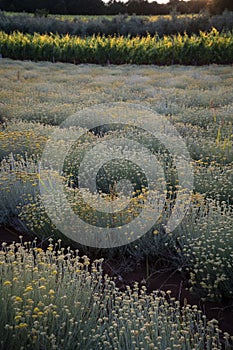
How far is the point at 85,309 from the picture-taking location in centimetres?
267

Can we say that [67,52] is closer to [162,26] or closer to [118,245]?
[162,26]

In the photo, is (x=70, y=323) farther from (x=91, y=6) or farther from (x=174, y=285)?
(x=91, y=6)

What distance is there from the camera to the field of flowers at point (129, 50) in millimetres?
17531

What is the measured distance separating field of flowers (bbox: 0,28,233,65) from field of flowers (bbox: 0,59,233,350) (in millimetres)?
8487

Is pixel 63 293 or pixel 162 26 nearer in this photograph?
pixel 63 293

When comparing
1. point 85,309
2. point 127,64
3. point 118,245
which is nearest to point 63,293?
point 85,309

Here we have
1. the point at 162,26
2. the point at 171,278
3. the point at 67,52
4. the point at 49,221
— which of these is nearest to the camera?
the point at 171,278

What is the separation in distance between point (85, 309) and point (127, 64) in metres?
16.4

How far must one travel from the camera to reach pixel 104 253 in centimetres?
392

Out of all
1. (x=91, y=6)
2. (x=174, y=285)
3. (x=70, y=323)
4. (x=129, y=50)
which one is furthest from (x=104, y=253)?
(x=91, y=6)

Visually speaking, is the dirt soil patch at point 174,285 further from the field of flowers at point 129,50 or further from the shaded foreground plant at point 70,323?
the field of flowers at point 129,50

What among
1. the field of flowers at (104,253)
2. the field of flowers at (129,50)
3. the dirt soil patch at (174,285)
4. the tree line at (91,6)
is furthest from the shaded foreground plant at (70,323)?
the tree line at (91,6)

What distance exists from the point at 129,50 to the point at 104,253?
15.8m

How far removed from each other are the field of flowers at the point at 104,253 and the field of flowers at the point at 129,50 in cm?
849
